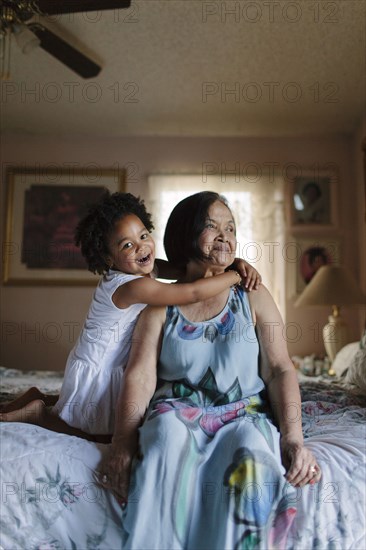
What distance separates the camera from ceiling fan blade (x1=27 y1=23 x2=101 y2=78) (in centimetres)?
224

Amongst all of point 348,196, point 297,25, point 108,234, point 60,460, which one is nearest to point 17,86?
point 297,25

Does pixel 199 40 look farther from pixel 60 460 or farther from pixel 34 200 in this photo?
pixel 60 460

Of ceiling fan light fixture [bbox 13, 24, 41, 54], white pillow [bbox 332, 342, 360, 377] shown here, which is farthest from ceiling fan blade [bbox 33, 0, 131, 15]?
white pillow [bbox 332, 342, 360, 377]

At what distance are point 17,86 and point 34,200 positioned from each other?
1017 mm

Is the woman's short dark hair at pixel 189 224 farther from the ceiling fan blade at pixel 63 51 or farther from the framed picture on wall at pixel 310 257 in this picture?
the framed picture on wall at pixel 310 257

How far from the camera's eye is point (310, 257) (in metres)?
4.03

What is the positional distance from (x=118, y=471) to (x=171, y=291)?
0.49 meters

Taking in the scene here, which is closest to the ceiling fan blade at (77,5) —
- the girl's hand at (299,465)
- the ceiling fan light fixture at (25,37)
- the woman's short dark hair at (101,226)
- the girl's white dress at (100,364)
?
the ceiling fan light fixture at (25,37)

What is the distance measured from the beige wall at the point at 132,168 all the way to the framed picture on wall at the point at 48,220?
94 mm

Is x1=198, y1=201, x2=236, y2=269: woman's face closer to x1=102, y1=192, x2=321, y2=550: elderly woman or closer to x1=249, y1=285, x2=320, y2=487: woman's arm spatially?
x1=102, y1=192, x2=321, y2=550: elderly woman

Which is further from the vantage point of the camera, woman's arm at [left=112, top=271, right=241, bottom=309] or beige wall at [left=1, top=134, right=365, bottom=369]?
beige wall at [left=1, top=134, right=365, bottom=369]

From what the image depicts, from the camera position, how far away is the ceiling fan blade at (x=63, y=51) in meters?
2.24

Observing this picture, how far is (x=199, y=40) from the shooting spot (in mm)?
2834

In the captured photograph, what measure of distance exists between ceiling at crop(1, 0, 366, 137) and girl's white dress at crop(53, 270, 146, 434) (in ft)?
6.10
